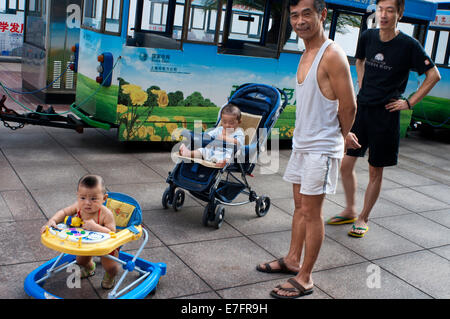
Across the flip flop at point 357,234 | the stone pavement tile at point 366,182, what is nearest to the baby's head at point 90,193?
the flip flop at point 357,234

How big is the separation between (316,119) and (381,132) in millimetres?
1684

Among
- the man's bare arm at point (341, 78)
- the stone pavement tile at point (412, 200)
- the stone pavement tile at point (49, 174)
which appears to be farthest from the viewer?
the stone pavement tile at point (412, 200)

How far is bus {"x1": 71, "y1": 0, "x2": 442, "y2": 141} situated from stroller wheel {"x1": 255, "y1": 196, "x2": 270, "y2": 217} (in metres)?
2.56

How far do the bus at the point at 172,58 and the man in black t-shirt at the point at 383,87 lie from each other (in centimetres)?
299

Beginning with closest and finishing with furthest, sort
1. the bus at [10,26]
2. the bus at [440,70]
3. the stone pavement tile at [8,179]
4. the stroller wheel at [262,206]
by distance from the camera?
the stroller wheel at [262,206], the stone pavement tile at [8,179], the bus at [440,70], the bus at [10,26]

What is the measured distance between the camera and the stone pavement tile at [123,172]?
632cm

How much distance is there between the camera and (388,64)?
16.1 ft

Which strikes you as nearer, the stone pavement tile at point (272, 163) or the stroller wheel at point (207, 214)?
the stroller wheel at point (207, 214)

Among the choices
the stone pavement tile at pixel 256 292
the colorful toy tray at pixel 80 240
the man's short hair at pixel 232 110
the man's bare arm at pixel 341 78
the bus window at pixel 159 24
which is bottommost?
the stone pavement tile at pixel 256 292

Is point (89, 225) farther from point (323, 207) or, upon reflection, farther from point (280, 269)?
point (323, 207)

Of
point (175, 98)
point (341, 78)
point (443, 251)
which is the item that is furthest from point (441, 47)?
point (341, 78)

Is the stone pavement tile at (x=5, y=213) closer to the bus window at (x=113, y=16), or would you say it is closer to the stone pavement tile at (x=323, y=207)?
the stone pavement tile at (x=323, y=207)
